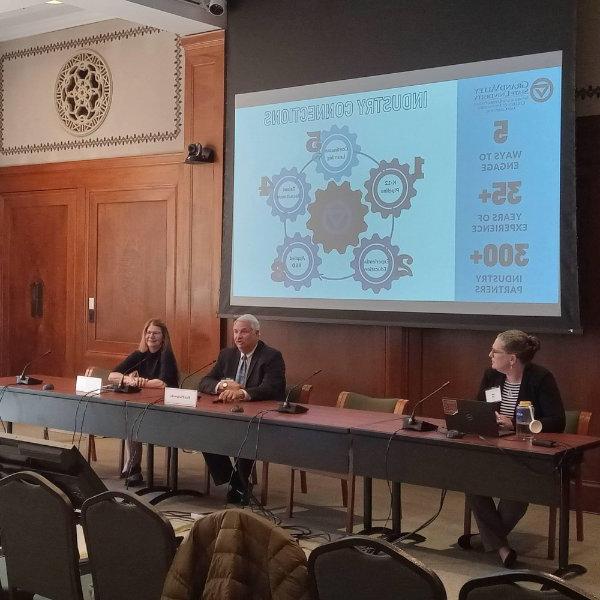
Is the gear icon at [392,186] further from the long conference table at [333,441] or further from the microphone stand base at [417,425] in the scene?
the microphone stand base at [417,425]

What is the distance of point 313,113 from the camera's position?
7.12m

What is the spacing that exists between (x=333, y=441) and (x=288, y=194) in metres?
2.72

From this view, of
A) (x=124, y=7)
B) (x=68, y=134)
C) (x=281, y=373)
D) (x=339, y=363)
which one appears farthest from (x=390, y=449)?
(x=68, y=134)

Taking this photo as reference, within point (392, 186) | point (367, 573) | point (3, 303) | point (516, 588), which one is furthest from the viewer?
point (3, 303)

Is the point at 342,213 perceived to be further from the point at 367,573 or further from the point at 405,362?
the point at 367,573

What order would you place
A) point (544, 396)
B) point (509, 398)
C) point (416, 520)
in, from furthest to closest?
point (416, 520) → point (509, 398) → point (544, 396)

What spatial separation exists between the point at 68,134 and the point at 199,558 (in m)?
7.04

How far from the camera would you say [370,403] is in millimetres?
5949

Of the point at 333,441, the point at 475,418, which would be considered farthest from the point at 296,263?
the point at 475,418

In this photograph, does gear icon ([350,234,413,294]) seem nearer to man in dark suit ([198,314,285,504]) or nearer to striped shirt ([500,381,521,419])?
man in dark suit ([198,314,285,504])

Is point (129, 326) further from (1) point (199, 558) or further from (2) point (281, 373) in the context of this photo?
(1) point (199, 558)

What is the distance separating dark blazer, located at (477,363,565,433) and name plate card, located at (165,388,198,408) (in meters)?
1.83

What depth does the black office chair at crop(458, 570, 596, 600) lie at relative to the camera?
2227 mm

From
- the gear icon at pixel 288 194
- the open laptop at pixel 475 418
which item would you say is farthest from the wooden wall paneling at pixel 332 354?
the open laptop at pixel 475 418
